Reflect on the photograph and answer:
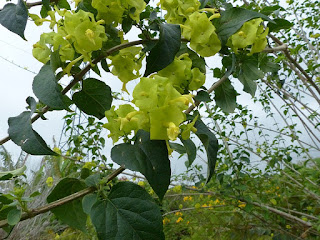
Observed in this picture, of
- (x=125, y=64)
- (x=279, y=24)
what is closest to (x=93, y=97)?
(x=125, y=64)

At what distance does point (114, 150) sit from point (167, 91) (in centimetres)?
8

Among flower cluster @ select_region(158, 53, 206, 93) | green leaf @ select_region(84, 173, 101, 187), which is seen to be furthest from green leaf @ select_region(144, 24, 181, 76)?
green leaf @ select_region(84, 173, 101, 187)

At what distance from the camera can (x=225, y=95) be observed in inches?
19.8

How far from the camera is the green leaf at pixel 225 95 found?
19.6 inches

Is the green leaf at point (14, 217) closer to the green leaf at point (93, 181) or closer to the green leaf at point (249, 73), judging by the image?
the green leaf at point (93, 181)

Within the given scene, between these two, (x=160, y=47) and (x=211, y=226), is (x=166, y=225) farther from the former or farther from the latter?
(x=160, y=47)

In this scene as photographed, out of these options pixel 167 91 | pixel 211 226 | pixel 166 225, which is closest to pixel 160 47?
pixel 167 91

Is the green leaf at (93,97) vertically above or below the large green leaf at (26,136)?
above

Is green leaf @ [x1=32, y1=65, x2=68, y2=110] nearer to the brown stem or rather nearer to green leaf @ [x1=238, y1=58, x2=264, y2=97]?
the brown stem

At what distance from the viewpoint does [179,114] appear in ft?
0.98

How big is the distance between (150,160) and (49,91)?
121 mm

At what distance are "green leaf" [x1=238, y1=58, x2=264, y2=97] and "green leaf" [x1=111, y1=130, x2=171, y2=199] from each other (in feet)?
0.66

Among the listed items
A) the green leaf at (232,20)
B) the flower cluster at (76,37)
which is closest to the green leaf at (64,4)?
the flower cluster at (76,37)

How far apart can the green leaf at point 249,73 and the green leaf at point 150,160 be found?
20 centimetres
